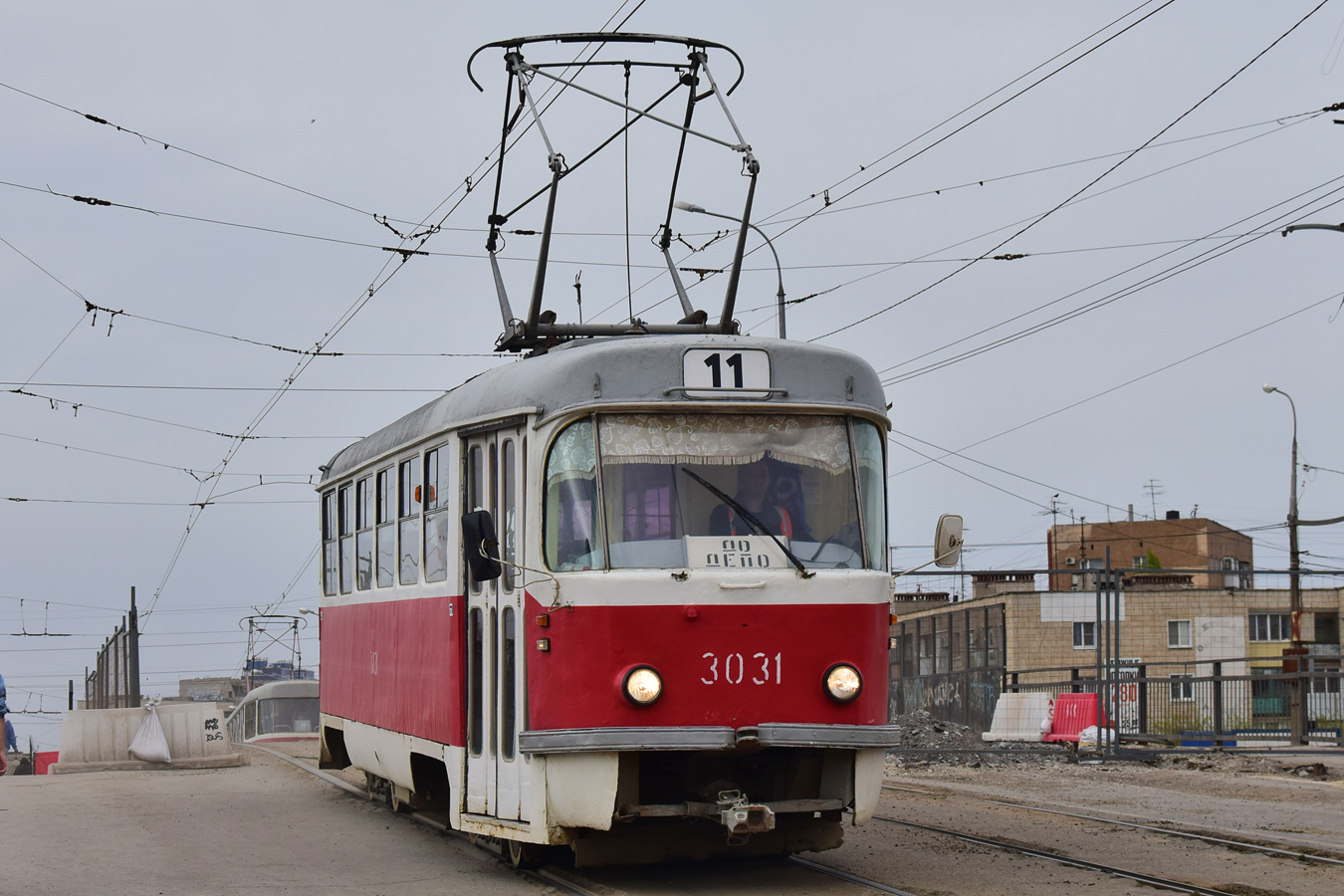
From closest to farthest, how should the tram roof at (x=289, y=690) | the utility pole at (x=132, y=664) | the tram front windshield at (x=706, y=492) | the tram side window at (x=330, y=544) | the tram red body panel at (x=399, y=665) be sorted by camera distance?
the tram front windshield at (x=706, y=492) < the tram red body panel at (x=399, y=665) < the tram side window at (x=330, y=544) < the utility pole at (x=132, y=664) < the tram roof at (x=289, y=690)

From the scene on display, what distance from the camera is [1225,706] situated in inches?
877

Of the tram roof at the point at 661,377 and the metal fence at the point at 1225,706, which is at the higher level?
the tram roof at the point at 661,377

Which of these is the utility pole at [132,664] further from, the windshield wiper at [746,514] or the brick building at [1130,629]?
the windshield wiper at [746,514]

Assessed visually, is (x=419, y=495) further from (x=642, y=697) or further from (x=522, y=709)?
(x=642, y=697)

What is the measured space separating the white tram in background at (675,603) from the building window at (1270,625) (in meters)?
47.6

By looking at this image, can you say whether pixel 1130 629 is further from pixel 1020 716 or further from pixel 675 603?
pixel 675 603

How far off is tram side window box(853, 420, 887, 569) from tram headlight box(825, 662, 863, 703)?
0.65 meters

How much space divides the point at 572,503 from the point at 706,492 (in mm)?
760

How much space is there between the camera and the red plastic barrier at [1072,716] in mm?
23016

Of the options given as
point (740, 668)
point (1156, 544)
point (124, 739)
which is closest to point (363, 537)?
point (740, 668)

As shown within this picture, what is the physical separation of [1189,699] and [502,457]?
16.0 meters

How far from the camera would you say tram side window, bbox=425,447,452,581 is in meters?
10.5

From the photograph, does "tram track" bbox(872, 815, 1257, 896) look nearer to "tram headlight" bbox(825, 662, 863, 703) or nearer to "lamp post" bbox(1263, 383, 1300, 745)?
"tram headlight" bbox(825, 662, 863, 703)

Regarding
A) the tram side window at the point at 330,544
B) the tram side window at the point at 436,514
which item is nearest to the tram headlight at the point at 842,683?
the tram side window at the point at 436,514
